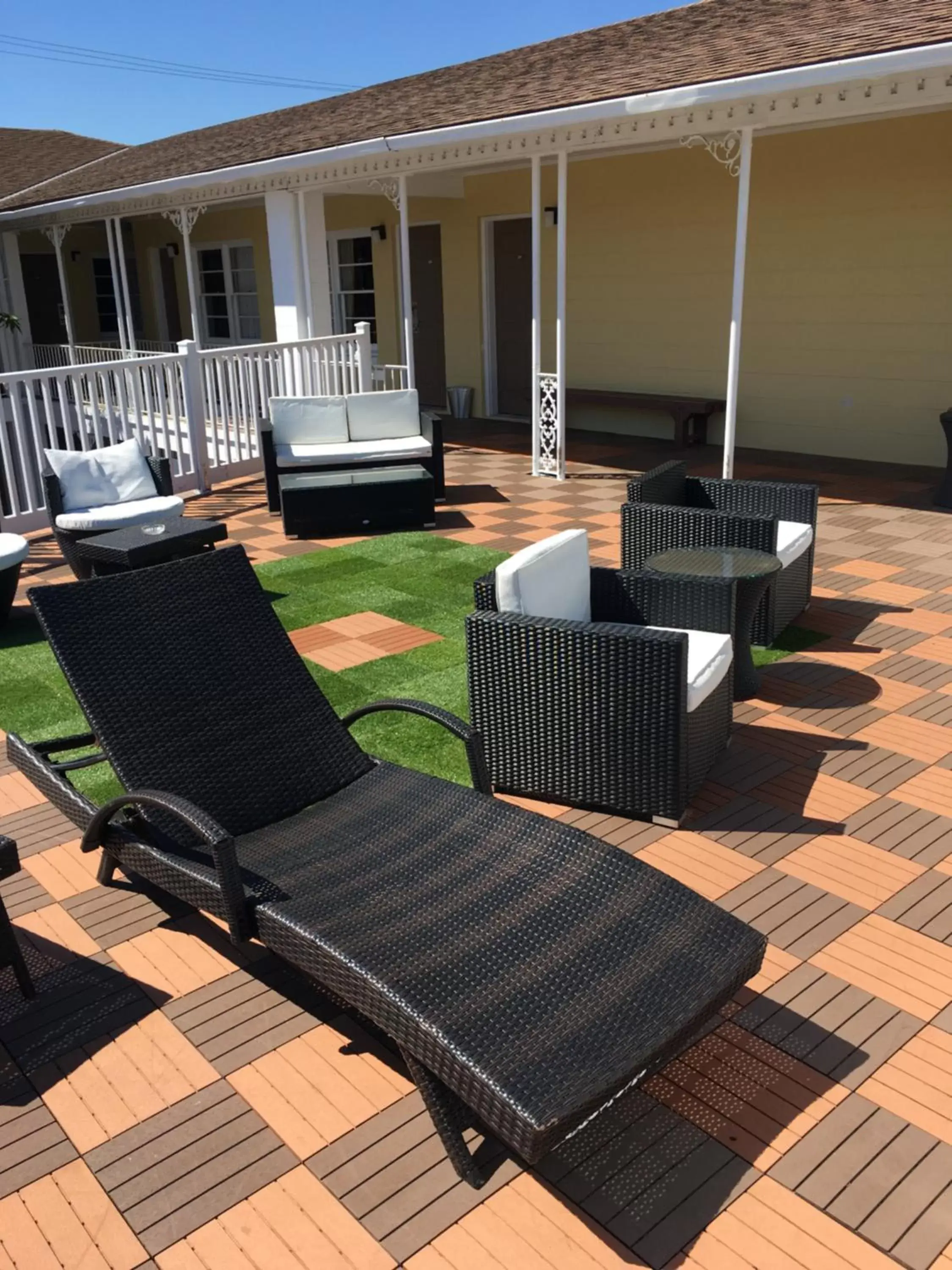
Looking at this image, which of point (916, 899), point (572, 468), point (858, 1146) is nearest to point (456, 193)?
point (572, 468)

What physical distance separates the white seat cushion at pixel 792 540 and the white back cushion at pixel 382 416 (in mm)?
4116

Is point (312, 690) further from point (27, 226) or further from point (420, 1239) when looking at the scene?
point (27, 226)

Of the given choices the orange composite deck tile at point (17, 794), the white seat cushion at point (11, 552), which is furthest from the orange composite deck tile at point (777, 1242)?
the white seat cushion at point (11, 552)

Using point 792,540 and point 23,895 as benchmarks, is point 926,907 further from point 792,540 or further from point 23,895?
point 23,895

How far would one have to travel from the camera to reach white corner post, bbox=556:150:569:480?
331 inches

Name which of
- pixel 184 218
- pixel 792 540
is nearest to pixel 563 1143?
pixel 792 540

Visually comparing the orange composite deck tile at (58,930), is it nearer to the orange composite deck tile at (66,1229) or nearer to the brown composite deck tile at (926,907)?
the orange composite deck tile at (66,1229)

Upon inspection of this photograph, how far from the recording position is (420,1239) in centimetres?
201

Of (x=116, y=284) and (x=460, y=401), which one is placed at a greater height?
(x=116, y=284)

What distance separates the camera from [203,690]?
3.25 metres

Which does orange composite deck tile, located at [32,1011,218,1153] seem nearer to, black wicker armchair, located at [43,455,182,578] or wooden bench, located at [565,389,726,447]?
black wicker armchair, located at [43,455,182,578]

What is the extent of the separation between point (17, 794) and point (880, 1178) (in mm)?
3310

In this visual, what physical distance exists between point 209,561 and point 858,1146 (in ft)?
8.46

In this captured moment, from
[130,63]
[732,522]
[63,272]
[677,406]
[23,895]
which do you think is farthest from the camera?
[130,63]
